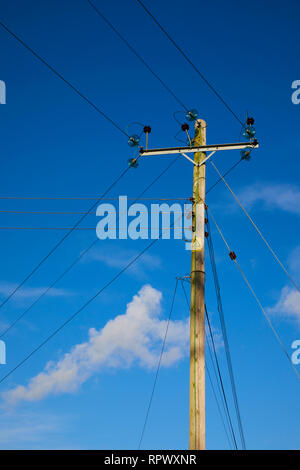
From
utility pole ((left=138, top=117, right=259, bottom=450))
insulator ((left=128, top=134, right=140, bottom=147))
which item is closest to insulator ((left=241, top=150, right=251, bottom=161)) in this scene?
utility pole ((left=138, top=117, right=259, bottom=450))

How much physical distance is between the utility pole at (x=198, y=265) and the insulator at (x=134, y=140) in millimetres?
201

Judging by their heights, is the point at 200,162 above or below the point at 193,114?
below

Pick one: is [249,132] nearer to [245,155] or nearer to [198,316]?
[245,155]

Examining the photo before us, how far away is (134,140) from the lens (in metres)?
13.3

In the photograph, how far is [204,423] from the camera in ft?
33.5

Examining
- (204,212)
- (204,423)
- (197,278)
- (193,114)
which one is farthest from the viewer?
(193,114)

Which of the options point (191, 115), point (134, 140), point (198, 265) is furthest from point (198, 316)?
point (191, 115)

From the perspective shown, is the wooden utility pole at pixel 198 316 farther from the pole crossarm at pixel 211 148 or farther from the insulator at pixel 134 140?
the insulator at pixel 134 140

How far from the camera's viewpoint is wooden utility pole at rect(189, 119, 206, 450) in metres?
10.2

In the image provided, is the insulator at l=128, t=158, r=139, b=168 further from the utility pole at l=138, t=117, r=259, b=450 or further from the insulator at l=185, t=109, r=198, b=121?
the insulator at l=185, t=109, r=198, b=121
